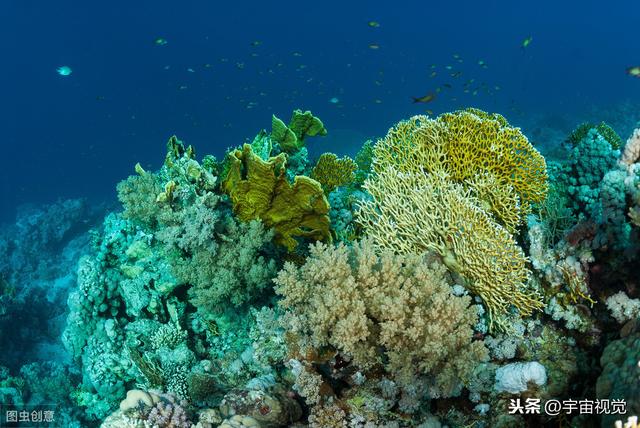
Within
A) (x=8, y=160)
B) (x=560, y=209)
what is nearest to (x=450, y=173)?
(x=560, y=209)

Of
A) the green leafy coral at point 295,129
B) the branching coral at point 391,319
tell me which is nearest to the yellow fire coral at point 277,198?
the branching coral at point 391,319

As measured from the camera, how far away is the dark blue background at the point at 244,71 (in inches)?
2333

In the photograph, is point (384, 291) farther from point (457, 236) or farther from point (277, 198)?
point (277, 198)

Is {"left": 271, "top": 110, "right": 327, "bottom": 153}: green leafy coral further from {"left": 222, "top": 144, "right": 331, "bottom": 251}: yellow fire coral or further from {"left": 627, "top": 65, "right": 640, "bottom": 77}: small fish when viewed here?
{"left": 627, "top": 65, "right": 640, "bottom": 77}: small fish

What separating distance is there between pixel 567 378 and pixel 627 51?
160249mm

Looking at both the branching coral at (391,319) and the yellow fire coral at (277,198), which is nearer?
the branching coral at (391,319)

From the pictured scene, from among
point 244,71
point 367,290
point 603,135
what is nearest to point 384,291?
point 367,290

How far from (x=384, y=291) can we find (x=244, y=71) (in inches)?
4471

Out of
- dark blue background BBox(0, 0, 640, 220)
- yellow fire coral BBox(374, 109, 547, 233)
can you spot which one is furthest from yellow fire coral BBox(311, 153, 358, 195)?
dark blue background BBox(0, 0, 640, 220)

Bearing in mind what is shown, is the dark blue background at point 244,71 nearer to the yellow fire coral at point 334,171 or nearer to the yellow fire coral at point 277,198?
the yellow fire coral at point 334,171

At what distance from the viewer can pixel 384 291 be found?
368 cm

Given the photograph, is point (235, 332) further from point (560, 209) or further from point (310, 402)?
point (560, 209)

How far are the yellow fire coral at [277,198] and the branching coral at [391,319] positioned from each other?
1238 millimetres

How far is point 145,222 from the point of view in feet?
19.3
